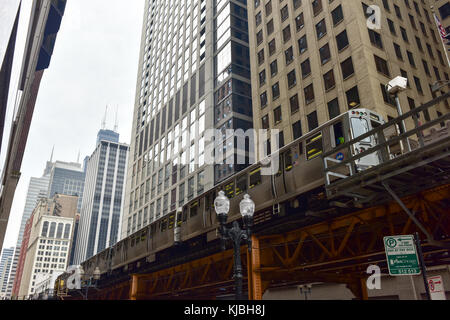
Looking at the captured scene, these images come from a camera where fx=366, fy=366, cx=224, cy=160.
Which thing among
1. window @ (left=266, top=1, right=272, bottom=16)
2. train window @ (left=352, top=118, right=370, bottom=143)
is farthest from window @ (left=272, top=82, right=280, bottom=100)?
train window @ (left=352, top=118, right=370, bottom=143)

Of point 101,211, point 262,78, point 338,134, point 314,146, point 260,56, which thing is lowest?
point 314,146

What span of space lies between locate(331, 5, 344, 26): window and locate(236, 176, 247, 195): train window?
2547 centimetres

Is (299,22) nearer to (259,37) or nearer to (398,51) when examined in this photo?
(259,37)

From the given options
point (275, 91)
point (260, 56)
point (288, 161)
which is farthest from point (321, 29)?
point (288, 161)

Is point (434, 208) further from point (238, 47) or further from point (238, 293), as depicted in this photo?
point (238, 47)

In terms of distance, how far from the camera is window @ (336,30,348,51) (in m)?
34.2

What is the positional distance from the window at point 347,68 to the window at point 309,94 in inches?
144

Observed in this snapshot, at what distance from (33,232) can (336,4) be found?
192675 mm

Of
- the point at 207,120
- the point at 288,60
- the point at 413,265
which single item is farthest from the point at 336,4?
the point at 413,265

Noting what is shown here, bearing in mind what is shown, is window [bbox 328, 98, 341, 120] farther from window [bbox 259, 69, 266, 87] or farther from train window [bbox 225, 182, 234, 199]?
train window [bbox 225, 182, 234, 199]

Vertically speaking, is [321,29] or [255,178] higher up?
[321,29]

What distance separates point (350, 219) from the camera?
1297cm

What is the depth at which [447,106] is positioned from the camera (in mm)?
37188

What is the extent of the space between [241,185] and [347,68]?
71.6ft
